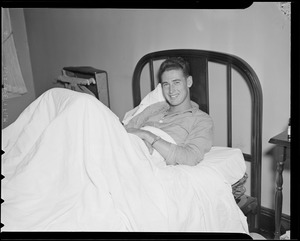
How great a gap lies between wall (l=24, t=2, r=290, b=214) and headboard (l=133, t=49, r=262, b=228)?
0.7 inches

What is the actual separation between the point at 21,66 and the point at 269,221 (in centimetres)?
104

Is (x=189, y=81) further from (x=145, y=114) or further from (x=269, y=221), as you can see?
(x=269, y=221)

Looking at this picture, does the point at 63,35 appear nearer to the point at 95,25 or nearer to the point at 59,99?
the point at 95,25

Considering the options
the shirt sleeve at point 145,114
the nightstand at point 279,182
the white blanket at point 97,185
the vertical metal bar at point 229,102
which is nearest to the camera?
the white blanket at point 97,185

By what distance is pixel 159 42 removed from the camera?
1188 millimetres

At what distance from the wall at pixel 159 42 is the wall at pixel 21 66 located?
2 cm

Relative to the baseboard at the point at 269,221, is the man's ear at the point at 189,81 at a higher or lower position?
higher

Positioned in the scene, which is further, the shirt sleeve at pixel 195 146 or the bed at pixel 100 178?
the shirt sleeve at pixel 195 146

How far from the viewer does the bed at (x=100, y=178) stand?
736mm

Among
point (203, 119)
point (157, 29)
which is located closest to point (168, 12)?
point (157, 29)

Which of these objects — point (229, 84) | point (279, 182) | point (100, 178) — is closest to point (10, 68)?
point (100, 178)

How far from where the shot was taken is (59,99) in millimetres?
949

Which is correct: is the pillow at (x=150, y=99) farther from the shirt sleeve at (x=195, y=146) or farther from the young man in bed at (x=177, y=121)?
the shirt sleeve at (x=195, y=146)

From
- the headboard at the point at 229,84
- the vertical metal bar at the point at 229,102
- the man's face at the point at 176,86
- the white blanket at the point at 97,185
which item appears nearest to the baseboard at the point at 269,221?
the headboard at the point at 229,84
